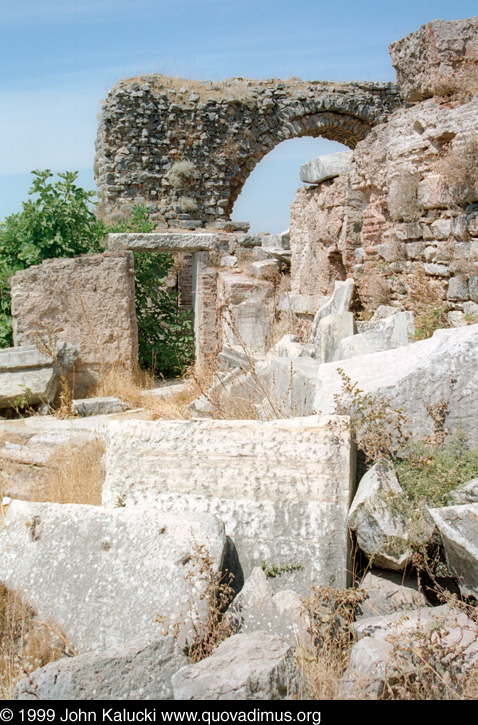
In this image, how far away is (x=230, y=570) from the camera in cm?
292

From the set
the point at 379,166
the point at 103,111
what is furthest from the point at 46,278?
the point at 103,111

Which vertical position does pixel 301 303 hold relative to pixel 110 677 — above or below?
above

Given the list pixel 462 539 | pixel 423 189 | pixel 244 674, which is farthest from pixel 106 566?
pixel 423 189

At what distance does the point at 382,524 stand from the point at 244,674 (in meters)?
0.92

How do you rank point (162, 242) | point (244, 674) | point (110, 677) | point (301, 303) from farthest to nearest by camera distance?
point (162, 242) → point (301, 303) → point (110, 677) → point (244, 674)

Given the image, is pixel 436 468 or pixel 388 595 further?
pixel 436 468

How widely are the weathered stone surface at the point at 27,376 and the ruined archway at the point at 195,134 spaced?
7663 millimetres

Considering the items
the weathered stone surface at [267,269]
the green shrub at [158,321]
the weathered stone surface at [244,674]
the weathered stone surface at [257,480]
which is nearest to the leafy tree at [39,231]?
the green shrub at [158,321]

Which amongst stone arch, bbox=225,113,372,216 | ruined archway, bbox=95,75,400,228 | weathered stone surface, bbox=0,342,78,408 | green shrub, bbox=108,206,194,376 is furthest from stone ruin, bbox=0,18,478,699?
stone arch, bbox=225,113,372,216

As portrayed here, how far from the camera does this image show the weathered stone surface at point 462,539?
2428 millimetres

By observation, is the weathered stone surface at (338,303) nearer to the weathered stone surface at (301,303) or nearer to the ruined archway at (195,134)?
the weathered stone surface at (301,303)

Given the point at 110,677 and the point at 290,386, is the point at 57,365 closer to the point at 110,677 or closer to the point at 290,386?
the point at 290,386

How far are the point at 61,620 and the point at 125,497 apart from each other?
677 millimetres

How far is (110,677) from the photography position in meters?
2.24
